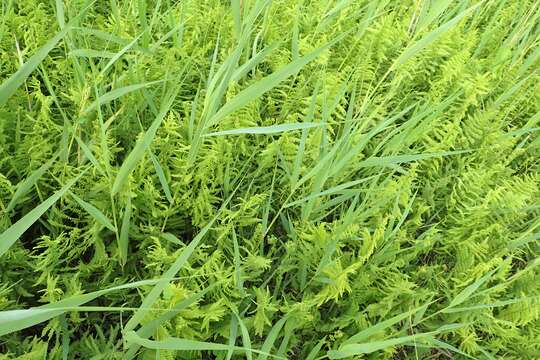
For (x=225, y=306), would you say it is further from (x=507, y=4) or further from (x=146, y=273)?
(x=507, y=4)

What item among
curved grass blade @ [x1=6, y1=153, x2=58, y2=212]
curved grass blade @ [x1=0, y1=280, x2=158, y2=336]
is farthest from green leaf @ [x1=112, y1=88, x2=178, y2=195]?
curved grass blade @ [x1=0, y1=280, x2=158, y2=336]

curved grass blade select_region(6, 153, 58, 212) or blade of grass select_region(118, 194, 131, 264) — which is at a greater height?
curved grass blade select_region(6, 153, 58, 212)

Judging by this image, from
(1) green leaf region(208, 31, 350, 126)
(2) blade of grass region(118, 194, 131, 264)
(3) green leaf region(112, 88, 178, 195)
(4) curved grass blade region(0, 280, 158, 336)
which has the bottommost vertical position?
(2) blade of grass region(118, 194, 131, 264)

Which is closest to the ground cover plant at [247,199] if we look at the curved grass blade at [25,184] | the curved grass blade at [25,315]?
the curved grass blade at [25,184]

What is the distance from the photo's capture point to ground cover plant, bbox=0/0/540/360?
0.98m

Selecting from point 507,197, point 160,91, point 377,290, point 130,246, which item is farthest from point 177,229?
point 507,197

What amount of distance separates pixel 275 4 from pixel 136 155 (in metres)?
0.77

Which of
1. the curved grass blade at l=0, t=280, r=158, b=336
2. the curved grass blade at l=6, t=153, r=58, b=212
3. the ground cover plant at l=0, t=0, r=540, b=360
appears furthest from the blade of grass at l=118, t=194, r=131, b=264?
the curved grass blade at l=0, t=280, r=158, b=336

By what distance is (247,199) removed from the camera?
3.90 ft

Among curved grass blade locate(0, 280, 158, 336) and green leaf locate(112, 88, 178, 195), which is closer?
curved grass blade locate(0, 280, 158, 336)

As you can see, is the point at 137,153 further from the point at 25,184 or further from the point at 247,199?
the point at 247,199

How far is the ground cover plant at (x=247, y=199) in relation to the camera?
981 millimetres

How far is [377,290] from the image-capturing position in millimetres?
1163

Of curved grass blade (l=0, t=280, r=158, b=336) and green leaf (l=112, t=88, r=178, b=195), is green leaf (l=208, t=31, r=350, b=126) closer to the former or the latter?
green leaf (l=112, t=88, r=178, b=195)
